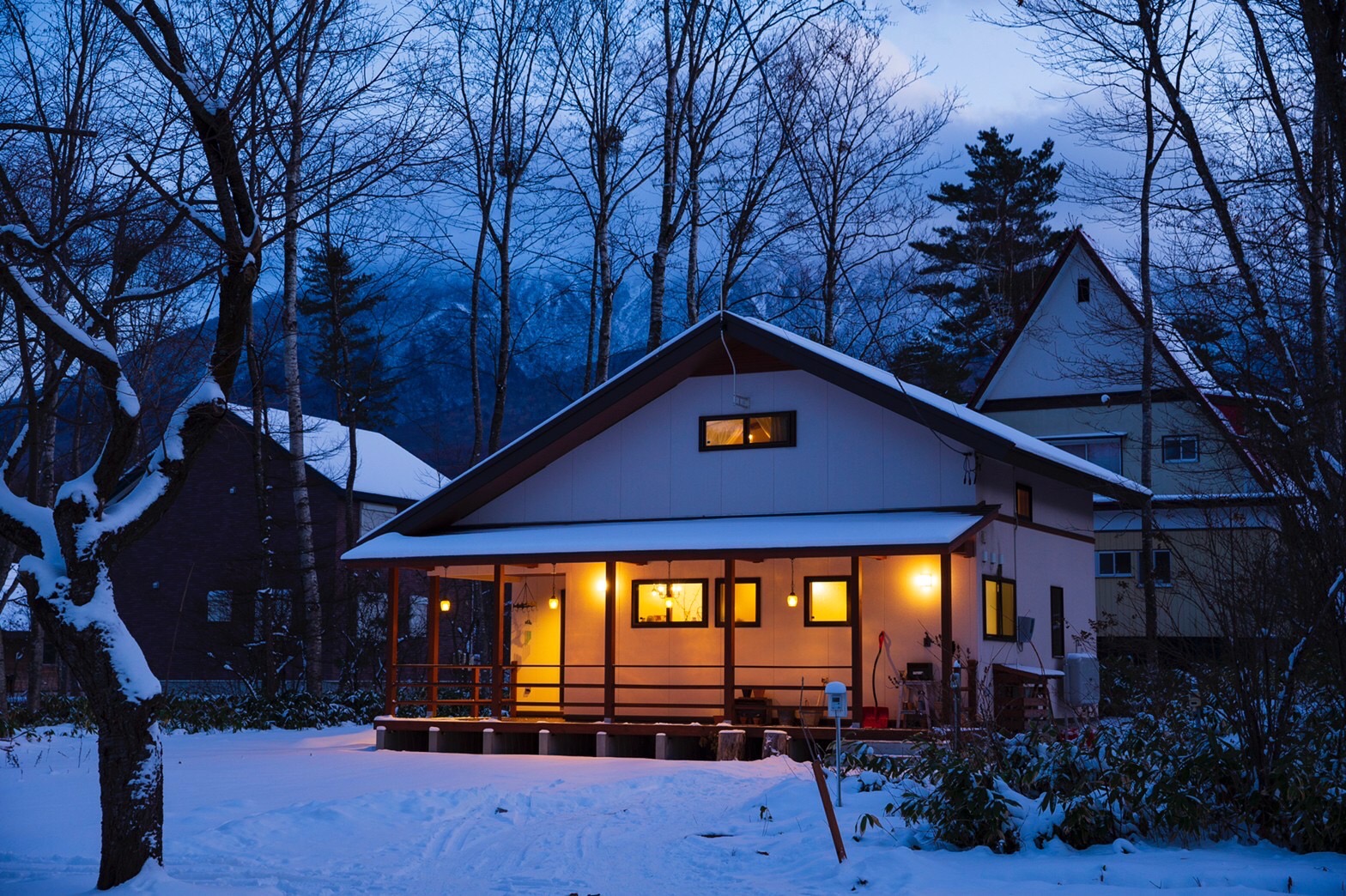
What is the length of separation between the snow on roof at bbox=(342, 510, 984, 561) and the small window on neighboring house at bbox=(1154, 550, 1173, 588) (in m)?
13.6

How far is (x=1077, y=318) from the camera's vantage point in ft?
111

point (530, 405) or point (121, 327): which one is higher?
point (530, 405)

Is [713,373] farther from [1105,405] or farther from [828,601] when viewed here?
[1105,405]

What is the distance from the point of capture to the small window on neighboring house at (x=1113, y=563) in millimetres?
32656

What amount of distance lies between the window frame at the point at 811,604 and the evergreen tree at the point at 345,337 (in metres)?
9.42

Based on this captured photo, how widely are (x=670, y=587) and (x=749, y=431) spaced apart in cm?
302

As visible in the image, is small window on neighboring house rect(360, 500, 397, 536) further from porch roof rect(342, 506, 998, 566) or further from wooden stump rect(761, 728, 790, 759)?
wooden stump rect(761, 728, 790, 759)

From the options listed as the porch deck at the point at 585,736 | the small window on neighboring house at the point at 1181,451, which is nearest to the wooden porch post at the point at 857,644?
the porch deck at the point at 585,736

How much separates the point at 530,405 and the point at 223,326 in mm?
97428

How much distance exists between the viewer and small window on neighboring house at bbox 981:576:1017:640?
20.5 meters

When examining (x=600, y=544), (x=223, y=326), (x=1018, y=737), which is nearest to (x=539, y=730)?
(x=600, y=544)

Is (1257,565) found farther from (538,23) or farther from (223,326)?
(538,23)

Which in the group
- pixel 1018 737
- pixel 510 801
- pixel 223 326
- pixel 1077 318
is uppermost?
pixel 1077 318

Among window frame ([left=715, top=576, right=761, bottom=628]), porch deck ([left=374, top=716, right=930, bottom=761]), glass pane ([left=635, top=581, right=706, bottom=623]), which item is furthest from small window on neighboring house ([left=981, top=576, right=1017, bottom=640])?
glass pane ([left=635, top=581, right=706, bottom=623])
